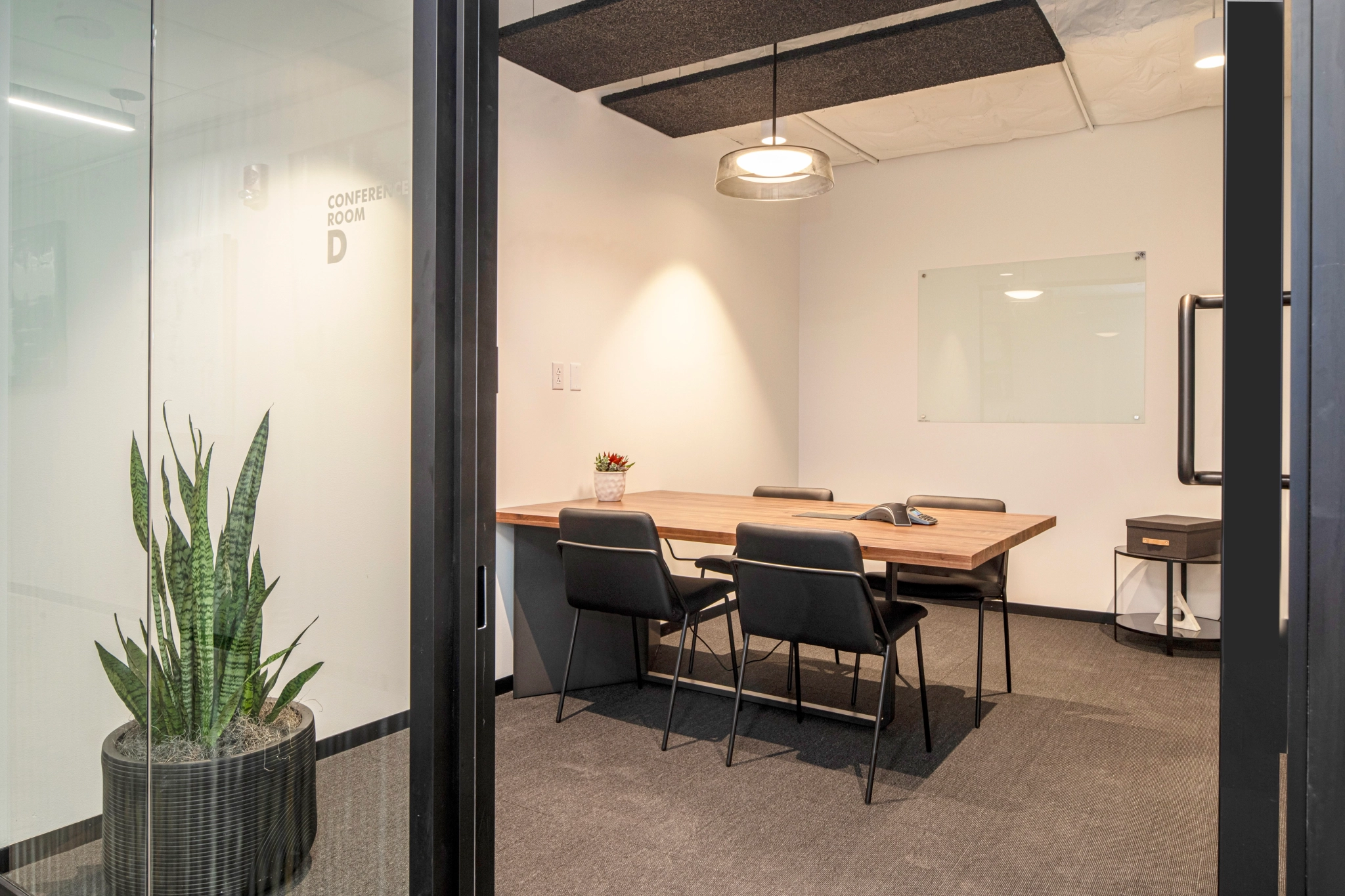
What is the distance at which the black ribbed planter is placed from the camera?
3.91ft

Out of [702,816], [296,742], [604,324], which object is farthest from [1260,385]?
[604,324]

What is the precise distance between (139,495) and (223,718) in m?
0.36

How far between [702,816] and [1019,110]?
3822 millimetres

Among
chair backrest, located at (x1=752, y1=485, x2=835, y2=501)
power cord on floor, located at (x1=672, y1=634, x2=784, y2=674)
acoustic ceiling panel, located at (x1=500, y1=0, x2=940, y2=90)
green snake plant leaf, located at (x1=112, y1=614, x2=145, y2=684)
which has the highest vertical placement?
acoustic ceiling panel, located at (x1=500, y1=0, x2=940, y2=90)

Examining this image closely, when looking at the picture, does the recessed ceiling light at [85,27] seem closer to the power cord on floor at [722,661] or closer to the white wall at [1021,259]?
the power cord on floor at [722,661]

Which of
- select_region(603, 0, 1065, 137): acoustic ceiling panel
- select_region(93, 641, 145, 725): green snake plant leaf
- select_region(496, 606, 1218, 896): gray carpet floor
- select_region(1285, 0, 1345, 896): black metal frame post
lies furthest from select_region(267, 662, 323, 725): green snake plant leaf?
select_region(603, 0, 1065, 137): acoustic ceiling panel

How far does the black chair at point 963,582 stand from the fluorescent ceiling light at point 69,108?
258 centimetres

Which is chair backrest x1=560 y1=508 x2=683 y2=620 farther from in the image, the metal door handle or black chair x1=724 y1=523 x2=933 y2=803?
the metal door handle

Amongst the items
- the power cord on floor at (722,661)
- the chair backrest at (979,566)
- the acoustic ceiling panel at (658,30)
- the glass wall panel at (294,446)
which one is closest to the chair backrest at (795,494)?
the chair backrest at (979,566)

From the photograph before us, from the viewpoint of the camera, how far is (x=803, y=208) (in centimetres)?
565

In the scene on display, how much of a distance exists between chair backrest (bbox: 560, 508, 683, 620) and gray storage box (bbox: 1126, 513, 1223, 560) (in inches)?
100

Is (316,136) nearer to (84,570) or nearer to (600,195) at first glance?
(84,570)

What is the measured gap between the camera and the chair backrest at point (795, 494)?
393 cm

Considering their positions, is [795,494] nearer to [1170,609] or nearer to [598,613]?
[598,613]
